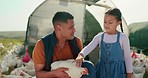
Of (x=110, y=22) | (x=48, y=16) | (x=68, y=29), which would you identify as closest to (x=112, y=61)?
(x=110, y=22)

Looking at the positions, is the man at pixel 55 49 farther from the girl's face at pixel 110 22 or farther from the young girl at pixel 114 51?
the girl's face at pixel 110 22

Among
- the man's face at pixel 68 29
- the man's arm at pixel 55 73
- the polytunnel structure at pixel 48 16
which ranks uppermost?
the polytunnel structure at pixel 48 16

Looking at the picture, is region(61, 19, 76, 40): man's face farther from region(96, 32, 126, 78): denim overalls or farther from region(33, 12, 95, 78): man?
region(96, 32, 126, 78): denim overalls

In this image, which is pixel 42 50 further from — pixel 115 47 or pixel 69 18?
pixel 115 47

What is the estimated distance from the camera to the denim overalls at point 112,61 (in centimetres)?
306

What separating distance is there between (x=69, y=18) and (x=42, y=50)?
0.41 m

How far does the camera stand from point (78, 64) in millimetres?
2795

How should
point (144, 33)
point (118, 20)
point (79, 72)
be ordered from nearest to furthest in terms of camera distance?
point (79, 72), point (118, 20), point (144, 33)

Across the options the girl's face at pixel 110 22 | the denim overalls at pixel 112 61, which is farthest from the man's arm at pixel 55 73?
the girl's face at pixel 110 22

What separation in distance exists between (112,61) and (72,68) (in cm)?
49

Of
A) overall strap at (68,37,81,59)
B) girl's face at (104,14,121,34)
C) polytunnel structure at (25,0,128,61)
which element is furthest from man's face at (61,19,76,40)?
polytunnel structure at (25,0,128,61)

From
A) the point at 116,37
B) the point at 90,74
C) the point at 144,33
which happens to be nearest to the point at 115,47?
the point at 116,37

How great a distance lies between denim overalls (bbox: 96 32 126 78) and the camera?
3061mm

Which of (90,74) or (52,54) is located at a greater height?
(52,54)
